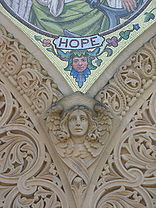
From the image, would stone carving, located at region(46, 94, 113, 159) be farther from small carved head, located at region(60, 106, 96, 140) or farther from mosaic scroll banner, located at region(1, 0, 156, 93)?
mosaic scroll banner, located at region(1, 0, 156, 93)

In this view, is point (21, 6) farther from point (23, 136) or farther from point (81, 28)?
point (23, 136)

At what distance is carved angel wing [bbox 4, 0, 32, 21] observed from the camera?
11.1 m

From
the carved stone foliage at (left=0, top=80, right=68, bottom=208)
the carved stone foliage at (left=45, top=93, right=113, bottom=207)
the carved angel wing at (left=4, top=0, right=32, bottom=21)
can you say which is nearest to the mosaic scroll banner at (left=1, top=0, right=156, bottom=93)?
the carved angel wing at (left=4, top=0, right=32, bottom=21)

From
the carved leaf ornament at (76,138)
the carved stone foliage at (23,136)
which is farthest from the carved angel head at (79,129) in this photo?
the carved stone foliage at (23,136)

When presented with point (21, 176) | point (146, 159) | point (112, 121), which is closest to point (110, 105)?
point (112, 121)

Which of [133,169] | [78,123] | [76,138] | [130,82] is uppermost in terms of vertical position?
[130,82]

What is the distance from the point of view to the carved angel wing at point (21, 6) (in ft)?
36.4

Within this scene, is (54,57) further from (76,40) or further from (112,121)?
(112,121)

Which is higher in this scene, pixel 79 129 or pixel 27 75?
pixel 27 75

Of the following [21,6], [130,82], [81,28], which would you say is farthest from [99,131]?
[21,6]

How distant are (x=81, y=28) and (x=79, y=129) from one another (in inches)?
81.0

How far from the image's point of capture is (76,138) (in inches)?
377

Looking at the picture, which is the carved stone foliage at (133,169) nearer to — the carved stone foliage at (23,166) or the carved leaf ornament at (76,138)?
the carved leaf ornament at (76,138)

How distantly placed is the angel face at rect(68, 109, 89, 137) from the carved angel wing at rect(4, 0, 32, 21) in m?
2.15
